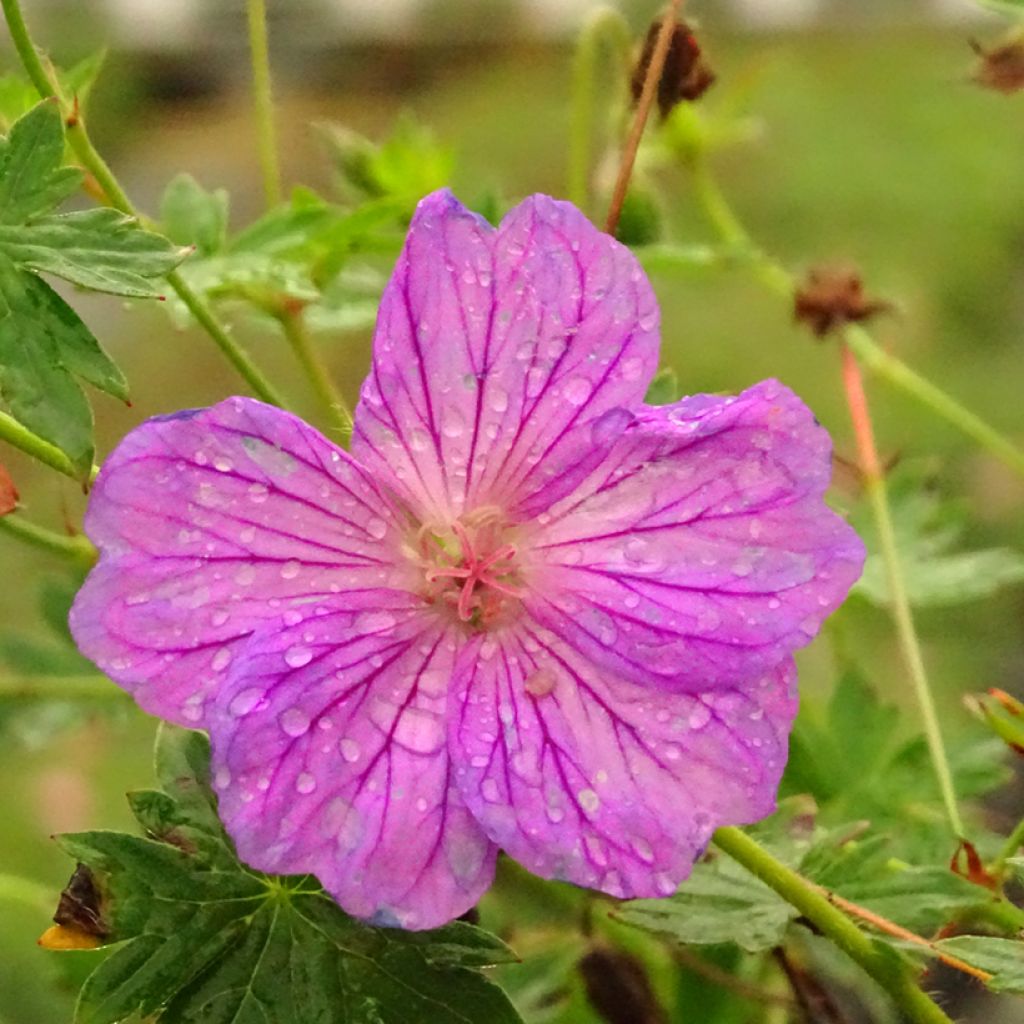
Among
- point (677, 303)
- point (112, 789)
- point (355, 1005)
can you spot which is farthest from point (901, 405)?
point (355, 1005)

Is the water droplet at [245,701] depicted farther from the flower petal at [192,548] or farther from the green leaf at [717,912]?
the green leaf at [717,912]

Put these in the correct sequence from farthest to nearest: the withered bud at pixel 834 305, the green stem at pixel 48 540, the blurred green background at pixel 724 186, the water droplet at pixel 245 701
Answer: the blurred green background at pixel 724 186 → the withered bud at pixel 834 305 → the green stem at pixel 48 540 → the water droplet at pixel 245 701

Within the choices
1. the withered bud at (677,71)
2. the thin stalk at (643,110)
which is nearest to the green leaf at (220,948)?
the thin stalk at (643,110)

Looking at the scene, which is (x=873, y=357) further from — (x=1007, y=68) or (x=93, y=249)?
(x=93, y=249)

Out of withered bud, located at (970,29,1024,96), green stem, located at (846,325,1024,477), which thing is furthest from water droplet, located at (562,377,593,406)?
green stem, located at (846,325,1024,477)

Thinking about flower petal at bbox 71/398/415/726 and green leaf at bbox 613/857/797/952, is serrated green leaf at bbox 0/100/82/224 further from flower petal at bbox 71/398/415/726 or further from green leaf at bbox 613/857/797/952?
green leaf at bbox 613/857/797/952

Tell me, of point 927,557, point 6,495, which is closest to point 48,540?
point 6,495

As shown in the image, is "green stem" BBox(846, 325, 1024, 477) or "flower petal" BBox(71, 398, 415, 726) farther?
"green stem" BBox(846, 325, 1024, 477)
